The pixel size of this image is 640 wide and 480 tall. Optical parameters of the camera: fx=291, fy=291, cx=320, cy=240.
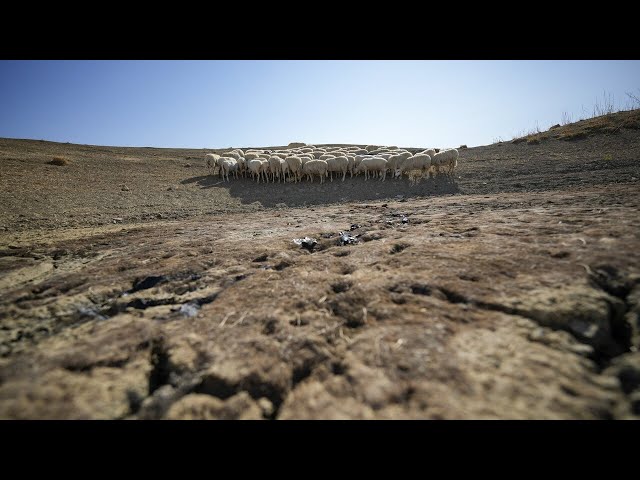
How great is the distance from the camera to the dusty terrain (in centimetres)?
114

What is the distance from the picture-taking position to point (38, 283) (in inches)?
101

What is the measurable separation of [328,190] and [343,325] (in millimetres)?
10361

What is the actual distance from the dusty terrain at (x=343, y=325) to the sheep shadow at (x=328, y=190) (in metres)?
6.57

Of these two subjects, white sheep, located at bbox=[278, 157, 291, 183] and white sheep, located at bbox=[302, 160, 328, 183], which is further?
white sheep, located at bbox=[278, 157, 291, 183]

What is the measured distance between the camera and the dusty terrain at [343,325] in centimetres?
114

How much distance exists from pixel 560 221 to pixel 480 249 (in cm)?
129

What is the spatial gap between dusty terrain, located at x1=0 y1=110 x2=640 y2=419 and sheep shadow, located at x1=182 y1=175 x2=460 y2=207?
657cm

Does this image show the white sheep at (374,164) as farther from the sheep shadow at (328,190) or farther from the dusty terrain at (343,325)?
the dusty terrain at (343,325)

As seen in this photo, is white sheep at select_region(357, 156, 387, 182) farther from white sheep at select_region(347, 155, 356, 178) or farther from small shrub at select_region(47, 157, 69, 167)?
small shrub at select_region(47, 157, 69, 167)

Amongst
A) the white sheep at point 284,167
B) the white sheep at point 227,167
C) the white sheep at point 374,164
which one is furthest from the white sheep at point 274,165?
the white sheep at point 374,164

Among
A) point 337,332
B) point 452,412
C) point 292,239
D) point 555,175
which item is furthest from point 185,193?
point 555,175

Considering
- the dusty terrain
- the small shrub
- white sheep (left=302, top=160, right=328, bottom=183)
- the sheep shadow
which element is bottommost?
the dusty terrain

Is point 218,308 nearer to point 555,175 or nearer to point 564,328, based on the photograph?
point 564,328

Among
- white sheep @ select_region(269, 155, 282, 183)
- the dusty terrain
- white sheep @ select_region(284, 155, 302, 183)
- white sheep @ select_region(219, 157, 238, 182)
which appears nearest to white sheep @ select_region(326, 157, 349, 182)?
white sheep @ select_region(284, 155, 302, 183)
